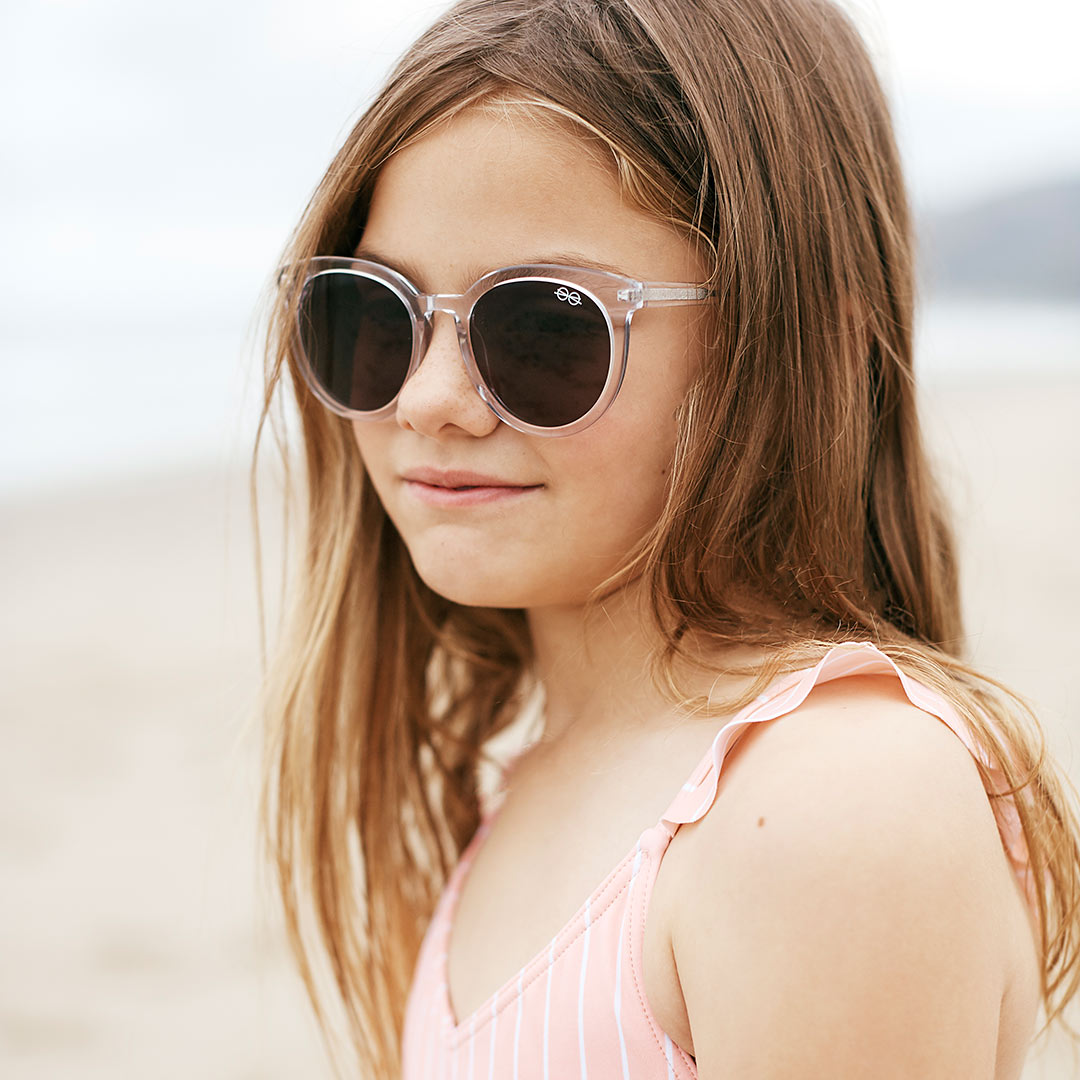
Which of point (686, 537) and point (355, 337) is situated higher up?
point (355, 337)

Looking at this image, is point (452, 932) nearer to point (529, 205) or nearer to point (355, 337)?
point (355, 337)

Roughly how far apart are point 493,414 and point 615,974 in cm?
59

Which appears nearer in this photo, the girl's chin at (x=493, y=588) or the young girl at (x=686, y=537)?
the young girl at (x=686, y=537)

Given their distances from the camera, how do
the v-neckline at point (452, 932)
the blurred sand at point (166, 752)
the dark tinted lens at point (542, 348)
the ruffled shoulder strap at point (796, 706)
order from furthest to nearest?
the blurred sand at point (166, 752), the dark tinted lens at point (542, 348), the v-neckline at point (452, 932), the ruffled shoulder strap at point (796, 706)

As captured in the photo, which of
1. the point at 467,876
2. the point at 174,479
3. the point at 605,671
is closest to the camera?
the point at 605,671

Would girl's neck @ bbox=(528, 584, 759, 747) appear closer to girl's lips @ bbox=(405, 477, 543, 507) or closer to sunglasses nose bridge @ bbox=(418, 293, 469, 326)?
girl's lips @ bbox=(405, 477, 543, 507)

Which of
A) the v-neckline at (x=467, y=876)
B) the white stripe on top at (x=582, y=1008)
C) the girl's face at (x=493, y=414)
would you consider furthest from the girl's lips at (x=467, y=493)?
the white stripe on top at (x=582, y=1008)

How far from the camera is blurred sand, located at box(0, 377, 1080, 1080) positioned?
3.55 metres

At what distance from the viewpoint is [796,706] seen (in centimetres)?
102

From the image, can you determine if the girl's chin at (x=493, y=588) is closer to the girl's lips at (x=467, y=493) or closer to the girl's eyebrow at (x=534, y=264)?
the girl's lips at (x=467, y=493)

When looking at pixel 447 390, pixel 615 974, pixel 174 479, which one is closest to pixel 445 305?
pixel 447 390

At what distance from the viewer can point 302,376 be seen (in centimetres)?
160

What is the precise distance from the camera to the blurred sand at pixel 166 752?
11.6 feet

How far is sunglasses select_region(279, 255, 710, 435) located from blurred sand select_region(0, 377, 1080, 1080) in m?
0.47
